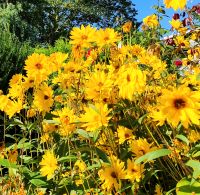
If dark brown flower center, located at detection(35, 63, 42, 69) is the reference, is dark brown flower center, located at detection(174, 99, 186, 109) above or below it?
below

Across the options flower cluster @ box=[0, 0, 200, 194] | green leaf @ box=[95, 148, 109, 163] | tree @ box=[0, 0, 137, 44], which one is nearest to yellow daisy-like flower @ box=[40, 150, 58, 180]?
flower cluster @ box=[0, 0, 200, 194]

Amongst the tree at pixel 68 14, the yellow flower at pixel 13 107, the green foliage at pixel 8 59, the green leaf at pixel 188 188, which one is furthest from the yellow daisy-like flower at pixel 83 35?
the tree at pixel 68 14

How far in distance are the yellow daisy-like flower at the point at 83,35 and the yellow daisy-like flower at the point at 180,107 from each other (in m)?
1.04

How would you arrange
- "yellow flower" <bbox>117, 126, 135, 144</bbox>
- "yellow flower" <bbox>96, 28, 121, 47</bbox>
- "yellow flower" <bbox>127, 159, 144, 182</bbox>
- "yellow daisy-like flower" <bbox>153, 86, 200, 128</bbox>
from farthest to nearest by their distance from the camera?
"yellow flower" <bbox>96, 28, 121, 47</bbox>, "yellow flower" <bbox>117, 126, 135, 144</bbox>, "yellow flower" <bbox>127, 159, 144, 182</bbox>, "yellow daisy-like flower" <bbox>153, 86, 200, 128</bbox>

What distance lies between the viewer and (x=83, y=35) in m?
2.40

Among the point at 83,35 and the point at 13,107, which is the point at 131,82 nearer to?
the point at 83,35

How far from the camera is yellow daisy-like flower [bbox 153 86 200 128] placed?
1404 mm

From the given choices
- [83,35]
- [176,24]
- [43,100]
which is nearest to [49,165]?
[43,100]

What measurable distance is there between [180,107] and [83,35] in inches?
43.4

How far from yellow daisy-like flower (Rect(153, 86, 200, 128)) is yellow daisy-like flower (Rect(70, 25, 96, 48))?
3.40 feet

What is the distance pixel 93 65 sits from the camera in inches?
119

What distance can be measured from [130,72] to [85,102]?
868 mm

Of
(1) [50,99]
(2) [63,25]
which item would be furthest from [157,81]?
(2) [63,25]

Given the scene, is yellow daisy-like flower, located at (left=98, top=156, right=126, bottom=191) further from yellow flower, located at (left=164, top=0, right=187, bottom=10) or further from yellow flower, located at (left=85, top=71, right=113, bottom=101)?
yellow flower, located at (left=164, top=0, right=187, bottom=10)
